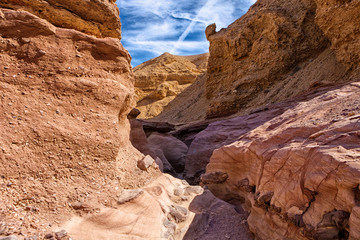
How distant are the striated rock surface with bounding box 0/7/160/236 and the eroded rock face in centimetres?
191

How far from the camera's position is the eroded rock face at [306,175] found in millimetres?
Result: 1979

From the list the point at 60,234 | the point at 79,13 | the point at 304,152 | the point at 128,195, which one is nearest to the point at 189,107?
the point at 79,13

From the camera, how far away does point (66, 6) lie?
3.73m

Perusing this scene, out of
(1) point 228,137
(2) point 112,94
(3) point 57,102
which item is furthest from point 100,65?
(1) point 228,137

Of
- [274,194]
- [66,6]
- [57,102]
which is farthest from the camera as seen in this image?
[66,6]

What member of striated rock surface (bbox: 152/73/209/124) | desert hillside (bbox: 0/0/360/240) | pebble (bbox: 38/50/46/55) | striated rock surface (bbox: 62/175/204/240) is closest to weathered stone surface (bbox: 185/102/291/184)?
desert hillside (bbox: 0/0/360/240)

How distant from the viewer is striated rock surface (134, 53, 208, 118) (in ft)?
81.9

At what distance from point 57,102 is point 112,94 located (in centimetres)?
84

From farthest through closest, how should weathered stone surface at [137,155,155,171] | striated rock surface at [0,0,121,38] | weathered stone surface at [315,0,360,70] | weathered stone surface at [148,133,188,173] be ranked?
weathered stone surface at [315,0,360,70], weathered stone surface at [148,133,188,173], weathered stone surface at [137,155,155,171], striated rock surface at [0,0,121,38]

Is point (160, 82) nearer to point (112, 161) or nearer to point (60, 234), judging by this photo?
point (112, 161)

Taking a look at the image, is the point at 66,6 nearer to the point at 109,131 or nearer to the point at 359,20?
the point at 109,131

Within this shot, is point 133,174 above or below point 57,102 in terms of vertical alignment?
below

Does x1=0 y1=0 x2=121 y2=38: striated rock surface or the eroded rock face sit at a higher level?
x1=0 y1=0 x2=121 y2=38: striated rock surface

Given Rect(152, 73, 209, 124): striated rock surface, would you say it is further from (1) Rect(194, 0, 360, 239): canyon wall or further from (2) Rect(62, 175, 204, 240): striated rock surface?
(2) Rect(62, 175, 204, 240): striated rock surface
